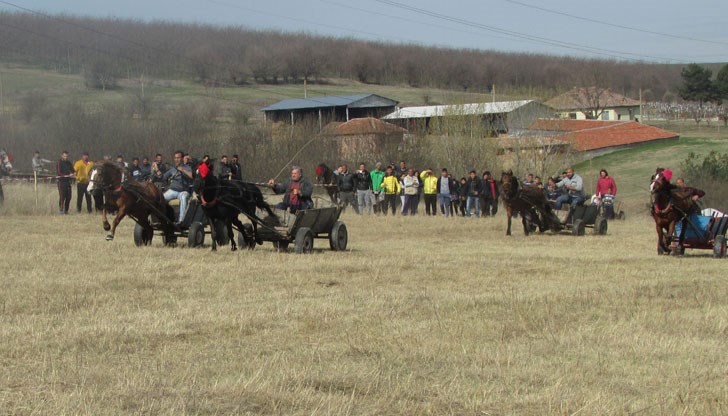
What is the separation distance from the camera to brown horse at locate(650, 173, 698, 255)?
19.1 m

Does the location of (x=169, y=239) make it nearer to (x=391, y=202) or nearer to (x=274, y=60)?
(x=391, y=202)

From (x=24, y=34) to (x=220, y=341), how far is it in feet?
229

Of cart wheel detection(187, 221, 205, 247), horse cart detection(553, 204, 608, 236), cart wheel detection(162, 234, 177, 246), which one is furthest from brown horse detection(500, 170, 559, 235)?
cart wheel detection(162, 234, 177, 246)

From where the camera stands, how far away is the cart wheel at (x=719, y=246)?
64.3 ft

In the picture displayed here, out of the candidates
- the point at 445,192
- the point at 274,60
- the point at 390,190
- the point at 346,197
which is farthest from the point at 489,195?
the point at 274,60

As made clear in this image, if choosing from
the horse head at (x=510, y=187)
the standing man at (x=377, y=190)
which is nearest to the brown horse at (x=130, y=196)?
the horse head at (x=510, y=187)

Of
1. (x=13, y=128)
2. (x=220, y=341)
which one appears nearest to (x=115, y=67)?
(x=13, y=128)

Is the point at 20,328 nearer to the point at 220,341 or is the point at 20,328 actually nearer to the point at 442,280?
the point at 220,341

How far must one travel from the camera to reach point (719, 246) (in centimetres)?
1961

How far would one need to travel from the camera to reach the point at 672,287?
14.4 meters

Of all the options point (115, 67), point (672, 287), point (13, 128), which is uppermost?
point (115, 67)

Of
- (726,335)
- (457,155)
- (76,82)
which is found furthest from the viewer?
(76,82)

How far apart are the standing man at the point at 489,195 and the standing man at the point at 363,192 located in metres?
3.94

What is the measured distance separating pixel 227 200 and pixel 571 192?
42.7 ft
